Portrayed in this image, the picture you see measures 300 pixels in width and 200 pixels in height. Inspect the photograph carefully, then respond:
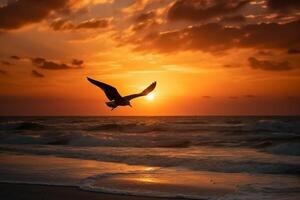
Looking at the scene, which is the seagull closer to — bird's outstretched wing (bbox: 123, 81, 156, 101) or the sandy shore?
bird's outstretched wing (bbox: 123, 81, 156, 101)

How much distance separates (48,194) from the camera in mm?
11102

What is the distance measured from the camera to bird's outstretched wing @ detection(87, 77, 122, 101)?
7660mm

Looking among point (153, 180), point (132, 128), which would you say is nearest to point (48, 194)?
point (153, 180)

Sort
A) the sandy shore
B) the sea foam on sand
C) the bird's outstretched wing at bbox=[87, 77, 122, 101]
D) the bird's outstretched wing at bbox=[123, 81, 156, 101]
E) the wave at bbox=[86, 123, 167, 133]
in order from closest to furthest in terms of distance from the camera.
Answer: the bird's outstretched wing at bbox=[87, 77, 122, 101]
the bird's outstretched wing at bbox=[123, 81, 156, 101]
the sandy shore
the sea foam on sand
the wave at bbox=[86, 123, 167, 133]

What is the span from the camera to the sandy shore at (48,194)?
10797 millimetres

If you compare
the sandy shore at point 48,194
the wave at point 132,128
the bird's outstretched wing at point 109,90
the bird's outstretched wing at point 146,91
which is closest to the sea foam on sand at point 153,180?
the sandy shore at point 48,194

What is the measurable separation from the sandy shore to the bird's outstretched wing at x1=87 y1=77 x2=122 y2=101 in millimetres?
3582

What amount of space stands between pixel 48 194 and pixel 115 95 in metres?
4.29

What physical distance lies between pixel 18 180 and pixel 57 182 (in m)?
1.23

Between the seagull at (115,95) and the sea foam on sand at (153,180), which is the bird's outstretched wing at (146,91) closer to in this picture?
the seagull at (115,95)

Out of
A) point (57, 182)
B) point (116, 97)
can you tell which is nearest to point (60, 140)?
point (57, 182)

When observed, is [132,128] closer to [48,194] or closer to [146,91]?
[48,194]

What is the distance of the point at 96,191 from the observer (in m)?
11.6

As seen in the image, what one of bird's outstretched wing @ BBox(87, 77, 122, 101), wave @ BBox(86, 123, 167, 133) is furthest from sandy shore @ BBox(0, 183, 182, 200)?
wave @ BBox(86, 123, 167, 133)
